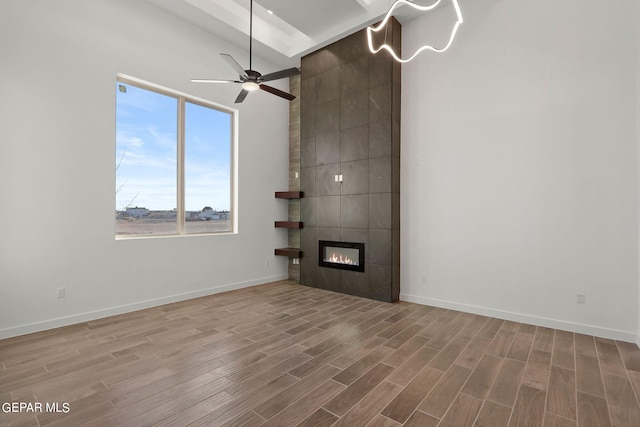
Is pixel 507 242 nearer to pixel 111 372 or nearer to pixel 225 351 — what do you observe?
pixel 225 351

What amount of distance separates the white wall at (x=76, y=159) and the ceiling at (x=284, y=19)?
345mm

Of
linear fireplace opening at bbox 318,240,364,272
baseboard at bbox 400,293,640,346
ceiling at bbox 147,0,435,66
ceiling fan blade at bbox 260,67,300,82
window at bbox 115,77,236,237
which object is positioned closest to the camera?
baseboard at bbox 400,293,640,346

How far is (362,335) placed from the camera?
323 centimetres

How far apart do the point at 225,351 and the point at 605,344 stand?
372cm

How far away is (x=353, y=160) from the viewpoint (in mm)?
4898

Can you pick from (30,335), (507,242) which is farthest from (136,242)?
(507,242)

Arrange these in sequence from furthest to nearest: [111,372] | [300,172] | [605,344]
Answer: [300,172]
[605,344]
[111,372]

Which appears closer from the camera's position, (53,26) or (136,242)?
(53,26)

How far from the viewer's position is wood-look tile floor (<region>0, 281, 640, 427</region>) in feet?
6.35

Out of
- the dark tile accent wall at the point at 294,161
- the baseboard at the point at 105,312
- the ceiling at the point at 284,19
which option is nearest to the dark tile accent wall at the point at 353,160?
the ceiling at the point at 284,19

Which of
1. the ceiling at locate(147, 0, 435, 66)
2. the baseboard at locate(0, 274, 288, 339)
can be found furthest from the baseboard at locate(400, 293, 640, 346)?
the ceiling at locate(147, 0, 435, 66)

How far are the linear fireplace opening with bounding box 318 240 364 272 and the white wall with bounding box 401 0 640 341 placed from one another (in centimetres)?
70

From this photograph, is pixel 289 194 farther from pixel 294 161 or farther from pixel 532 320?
pixel 532 320

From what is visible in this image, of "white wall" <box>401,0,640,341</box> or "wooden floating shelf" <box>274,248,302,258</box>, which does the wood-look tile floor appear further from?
"wooden floating shelf" <box>274,248,302,258</box>
